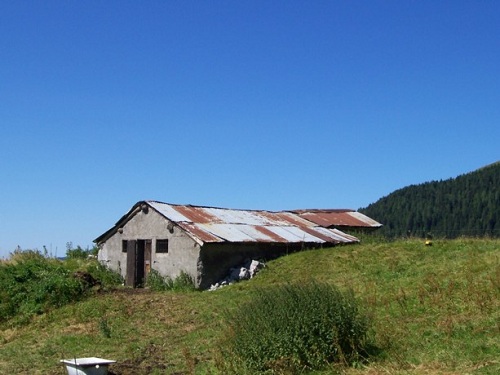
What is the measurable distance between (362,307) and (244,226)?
12366 millimetres

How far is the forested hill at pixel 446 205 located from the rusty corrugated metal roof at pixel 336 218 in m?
44.2

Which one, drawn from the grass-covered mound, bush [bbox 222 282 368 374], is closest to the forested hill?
the grass-covered mound

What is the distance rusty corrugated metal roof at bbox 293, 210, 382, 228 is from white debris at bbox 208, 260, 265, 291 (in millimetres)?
8839

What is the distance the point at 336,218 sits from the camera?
32.7 metres

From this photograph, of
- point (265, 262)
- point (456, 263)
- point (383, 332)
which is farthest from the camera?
point (265, 262)

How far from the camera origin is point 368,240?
1096 inches

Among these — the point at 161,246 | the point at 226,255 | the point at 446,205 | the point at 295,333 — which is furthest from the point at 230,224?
the point at 446,205

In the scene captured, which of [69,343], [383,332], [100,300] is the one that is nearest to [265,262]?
[100,300]

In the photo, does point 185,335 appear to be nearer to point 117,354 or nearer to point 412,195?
point 117,354

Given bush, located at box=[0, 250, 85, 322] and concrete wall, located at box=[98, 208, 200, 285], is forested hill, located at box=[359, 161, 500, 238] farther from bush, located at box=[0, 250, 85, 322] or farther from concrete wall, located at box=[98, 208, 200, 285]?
bush, located at box=[0, 250, 85, 322]

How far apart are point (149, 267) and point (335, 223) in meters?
11.4

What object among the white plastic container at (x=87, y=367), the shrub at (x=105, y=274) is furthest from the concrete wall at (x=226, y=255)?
the white plastic container at (x=87, y=367)

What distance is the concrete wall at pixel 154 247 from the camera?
21844 mm

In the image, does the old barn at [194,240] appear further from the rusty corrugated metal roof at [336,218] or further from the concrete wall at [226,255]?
the rusty corrugated metal roof at [336,218]
